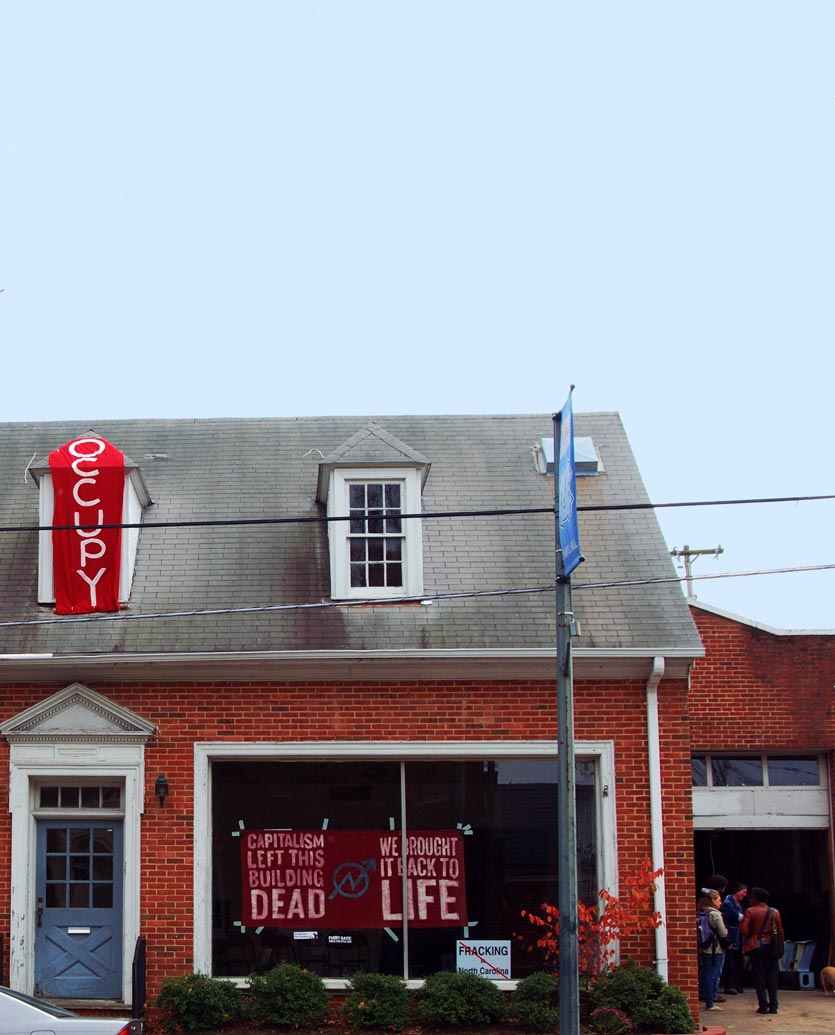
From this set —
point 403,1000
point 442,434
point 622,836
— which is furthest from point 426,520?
point 403,1000

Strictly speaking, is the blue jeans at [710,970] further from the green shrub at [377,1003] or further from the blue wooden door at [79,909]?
the blue wooden door at [79,909]

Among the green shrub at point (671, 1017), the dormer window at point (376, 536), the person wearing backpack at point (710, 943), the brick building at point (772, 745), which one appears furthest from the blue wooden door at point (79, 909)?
the brick building at point (772, 745)

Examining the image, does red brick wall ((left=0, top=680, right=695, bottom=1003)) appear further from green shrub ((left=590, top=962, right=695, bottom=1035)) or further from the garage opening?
the garage opening

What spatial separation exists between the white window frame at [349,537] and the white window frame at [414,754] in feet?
6.04

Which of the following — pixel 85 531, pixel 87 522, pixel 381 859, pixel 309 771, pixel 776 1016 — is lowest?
pixel 776 1016

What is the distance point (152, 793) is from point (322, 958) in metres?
2.62

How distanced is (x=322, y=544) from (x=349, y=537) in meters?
0.73

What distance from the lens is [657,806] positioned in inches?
583

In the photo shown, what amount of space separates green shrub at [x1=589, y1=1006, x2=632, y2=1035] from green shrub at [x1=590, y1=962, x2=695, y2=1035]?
123 millimetres

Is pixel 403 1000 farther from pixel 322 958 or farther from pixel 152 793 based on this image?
pixel 152 793

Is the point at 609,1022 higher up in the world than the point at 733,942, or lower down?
lower down

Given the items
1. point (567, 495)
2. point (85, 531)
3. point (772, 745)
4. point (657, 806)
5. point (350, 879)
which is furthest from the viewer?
point (772, 745)

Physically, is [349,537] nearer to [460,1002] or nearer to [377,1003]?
[377,1003]

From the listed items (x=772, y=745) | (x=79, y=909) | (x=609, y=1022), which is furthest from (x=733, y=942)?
(x=79, y=909)
